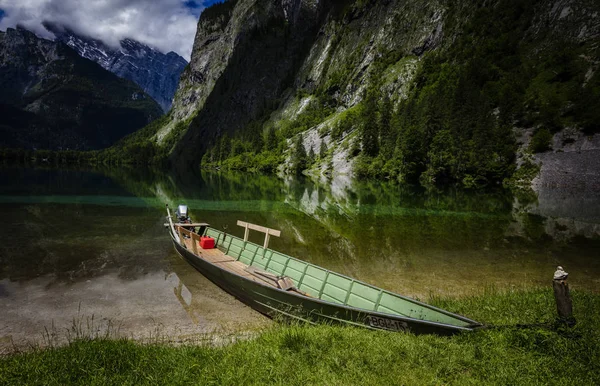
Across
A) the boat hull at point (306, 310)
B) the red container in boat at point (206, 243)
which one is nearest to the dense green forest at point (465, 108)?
the red container in boat at point (206, 243)

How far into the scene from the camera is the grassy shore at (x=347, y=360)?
672 cm

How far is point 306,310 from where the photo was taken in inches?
412

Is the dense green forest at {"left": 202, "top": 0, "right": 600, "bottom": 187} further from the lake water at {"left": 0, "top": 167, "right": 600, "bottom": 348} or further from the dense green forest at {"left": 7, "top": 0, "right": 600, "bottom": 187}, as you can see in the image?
the lake water at {"left": 0, "top": 167, "right": 600, "bottom": 348}

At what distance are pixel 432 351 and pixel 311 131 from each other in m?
139

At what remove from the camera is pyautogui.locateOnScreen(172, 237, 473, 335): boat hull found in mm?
8478

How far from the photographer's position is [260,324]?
11.9m

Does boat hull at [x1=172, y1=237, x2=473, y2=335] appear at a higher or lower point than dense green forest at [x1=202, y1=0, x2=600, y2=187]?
lower

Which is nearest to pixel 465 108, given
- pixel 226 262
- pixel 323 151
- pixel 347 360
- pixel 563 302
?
pixel 323 151

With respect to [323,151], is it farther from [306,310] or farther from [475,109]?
[306,310]

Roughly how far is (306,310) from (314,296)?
5.84 ft

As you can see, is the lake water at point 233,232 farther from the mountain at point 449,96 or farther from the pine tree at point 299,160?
the pine tree at point 299,160

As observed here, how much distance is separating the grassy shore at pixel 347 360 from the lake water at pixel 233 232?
3.30 m

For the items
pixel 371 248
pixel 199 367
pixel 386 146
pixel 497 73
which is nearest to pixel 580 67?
pixel 497 73

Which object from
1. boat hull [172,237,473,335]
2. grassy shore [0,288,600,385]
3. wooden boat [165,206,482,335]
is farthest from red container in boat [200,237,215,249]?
grassy shore [0,288,600,385]
